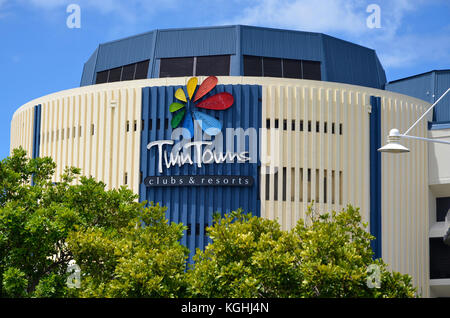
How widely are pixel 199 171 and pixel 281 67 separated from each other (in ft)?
30.4

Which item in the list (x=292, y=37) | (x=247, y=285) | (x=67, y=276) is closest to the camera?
(x=247, y=285)

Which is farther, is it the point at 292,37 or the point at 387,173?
the point at 292,37

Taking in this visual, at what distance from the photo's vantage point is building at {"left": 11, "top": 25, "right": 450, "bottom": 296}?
143ft

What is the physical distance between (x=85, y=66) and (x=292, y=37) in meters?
15.2

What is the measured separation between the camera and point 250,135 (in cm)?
4381

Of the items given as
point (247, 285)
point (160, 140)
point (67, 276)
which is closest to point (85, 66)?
point (160, 140)

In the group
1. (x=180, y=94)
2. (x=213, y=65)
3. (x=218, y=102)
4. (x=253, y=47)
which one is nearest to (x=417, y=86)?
(x=253, y=47)

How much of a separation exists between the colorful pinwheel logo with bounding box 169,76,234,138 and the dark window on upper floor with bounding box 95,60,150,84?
5726 mm

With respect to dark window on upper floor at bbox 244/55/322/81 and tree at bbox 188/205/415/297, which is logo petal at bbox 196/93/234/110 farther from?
tree at bbox 188/205/415/297


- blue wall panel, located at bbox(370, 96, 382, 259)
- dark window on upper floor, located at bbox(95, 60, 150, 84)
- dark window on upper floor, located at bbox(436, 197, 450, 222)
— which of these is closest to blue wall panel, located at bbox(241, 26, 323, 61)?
blue wall panel, located at bbox(370, 96, 382, 259)

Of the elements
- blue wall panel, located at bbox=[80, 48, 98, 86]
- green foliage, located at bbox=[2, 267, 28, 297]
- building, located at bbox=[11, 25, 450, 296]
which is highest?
blue wall panel, located at bbox=[80, 48, 98, 86]
